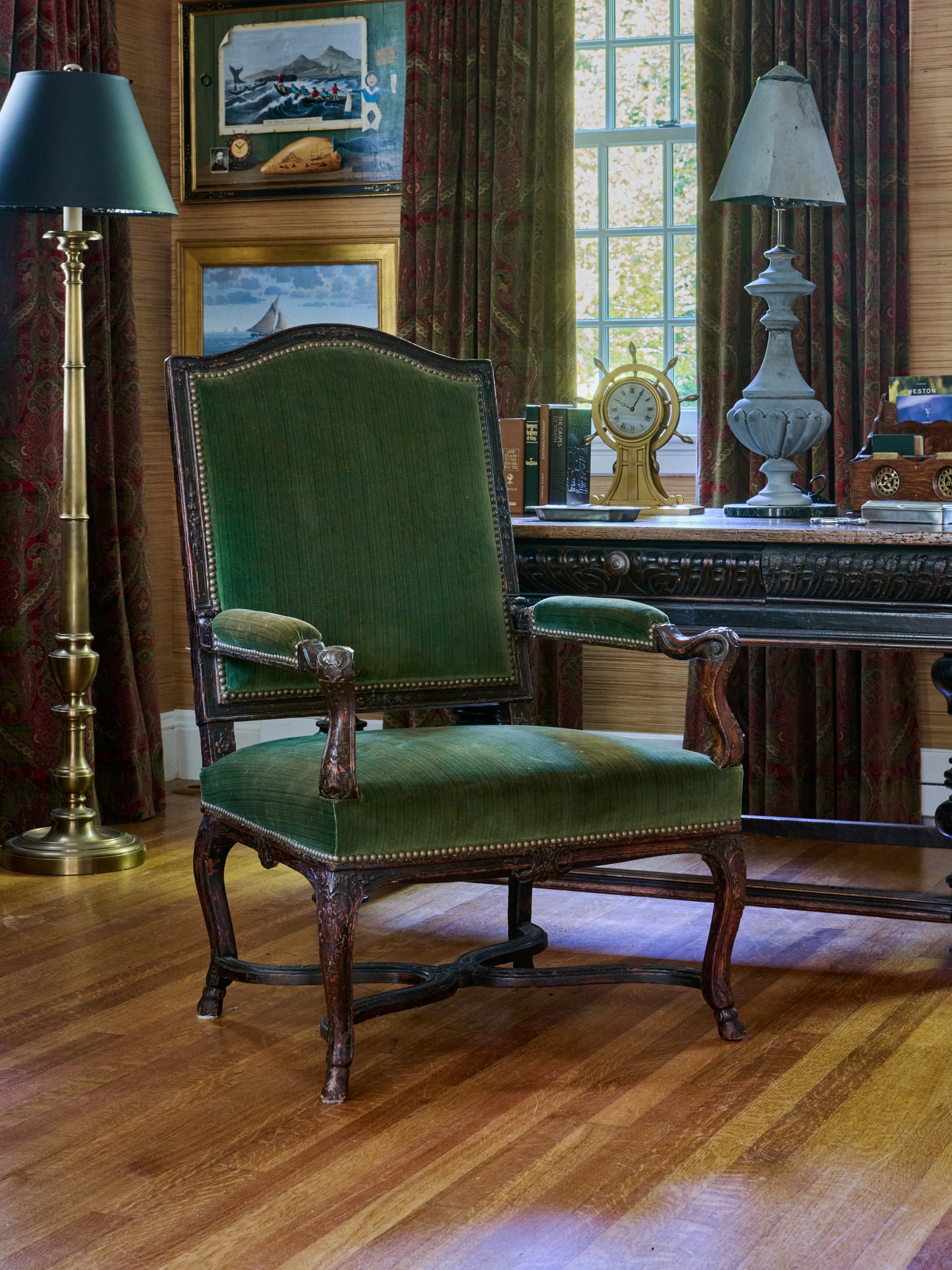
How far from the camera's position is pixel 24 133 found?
372cm

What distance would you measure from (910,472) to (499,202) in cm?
175

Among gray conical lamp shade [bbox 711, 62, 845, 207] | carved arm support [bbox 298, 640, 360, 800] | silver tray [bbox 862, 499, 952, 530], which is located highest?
gray conical lamp shade [bbox 711, 62, 845, 207]

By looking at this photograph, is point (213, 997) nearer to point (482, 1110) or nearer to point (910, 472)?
point (482, 1110)

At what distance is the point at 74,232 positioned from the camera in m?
3.89

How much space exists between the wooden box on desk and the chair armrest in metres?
1.38

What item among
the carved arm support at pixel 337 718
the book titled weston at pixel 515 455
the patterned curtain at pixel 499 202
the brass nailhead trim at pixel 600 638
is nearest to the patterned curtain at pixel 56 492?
the patterned curtain at pixel 499 202

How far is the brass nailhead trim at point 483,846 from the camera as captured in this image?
2361 mm

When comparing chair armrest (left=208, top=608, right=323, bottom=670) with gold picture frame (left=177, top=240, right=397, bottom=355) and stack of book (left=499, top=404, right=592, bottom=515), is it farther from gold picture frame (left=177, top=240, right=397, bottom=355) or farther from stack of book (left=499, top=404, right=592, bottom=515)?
gold picture frame (left=177, top=240, right=397, bottom=355)

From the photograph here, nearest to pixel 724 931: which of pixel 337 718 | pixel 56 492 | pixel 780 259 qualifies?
pixel 337 718

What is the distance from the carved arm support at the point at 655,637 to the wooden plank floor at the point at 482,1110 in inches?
21.6

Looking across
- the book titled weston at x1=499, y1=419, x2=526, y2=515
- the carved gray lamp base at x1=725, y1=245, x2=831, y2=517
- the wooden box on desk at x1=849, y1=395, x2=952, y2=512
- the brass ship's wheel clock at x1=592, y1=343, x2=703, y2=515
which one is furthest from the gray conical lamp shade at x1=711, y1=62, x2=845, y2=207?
the book titled weston at x1=499, y1=419, x2=526, y2=515

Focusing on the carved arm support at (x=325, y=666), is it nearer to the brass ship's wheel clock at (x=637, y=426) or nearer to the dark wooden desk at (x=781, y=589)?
the dark wooden desk at (x=781, y=589)

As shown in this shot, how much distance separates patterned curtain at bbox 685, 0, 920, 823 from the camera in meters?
4.18

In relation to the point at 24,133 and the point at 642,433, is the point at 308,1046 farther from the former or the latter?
the point at 24,133
